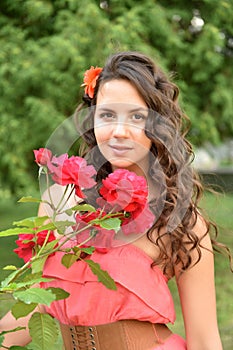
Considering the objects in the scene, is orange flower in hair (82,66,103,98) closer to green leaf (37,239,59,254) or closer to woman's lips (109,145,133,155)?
woman's lips (109,145,133,155)

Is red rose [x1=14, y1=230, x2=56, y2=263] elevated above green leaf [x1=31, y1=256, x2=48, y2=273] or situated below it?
below

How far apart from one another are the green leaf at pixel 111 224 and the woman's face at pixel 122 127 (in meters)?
0.35

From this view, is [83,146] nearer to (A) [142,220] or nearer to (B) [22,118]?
(A) [142,220]

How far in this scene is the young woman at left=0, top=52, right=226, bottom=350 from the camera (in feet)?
7.22

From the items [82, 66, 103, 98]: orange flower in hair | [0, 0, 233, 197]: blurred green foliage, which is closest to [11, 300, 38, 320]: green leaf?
[82, 66, 103, 98]: orange flower in hair

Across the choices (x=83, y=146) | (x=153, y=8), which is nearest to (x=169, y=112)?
(x=83, y=146)

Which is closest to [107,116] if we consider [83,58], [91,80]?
[91,80]

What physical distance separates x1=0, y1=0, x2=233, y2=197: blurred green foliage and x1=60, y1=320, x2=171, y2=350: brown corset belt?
454cm

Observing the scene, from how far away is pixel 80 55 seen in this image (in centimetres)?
683

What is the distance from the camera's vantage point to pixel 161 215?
7.59 feet

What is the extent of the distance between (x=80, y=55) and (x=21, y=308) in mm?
5162

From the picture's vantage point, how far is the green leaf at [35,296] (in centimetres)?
165

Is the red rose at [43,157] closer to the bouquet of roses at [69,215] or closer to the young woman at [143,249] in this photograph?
the bouquet of roses at [69,215]

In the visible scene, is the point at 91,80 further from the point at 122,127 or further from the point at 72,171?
the point at 72,171
